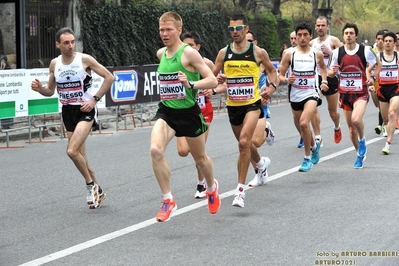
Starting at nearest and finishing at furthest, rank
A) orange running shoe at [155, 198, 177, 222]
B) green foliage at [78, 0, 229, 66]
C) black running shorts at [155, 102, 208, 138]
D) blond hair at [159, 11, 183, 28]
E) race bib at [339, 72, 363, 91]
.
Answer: orange running shoe at [155, 198, 177, 222] → blond hair at [159, 11, 183, 28] → black running shorts at [155, 102, 208, 138] → race bib at [339, 72, 363, 91] → green foliage at [78, 0, 229, 66]

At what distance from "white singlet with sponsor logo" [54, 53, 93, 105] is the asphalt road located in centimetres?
122

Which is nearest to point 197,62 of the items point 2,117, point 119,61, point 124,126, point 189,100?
point 189,100

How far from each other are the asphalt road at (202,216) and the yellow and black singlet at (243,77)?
1169 mm

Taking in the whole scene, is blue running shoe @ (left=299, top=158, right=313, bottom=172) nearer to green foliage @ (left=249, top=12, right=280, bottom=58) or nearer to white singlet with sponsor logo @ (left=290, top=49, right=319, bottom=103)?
white singlet with sponsor logo @ (left=290, top=49, right=319, bottom=103)

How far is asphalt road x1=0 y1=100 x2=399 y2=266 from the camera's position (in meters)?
7.25

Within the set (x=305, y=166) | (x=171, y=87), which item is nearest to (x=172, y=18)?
(x=171, y=87)

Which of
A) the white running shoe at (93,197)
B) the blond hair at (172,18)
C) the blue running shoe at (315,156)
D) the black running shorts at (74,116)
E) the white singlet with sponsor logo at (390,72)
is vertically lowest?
the white running shoe at (93,197)

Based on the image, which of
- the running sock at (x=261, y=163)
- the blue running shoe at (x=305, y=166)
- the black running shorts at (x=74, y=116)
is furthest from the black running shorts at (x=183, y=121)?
the blue running shoe at (x=305, y=166)

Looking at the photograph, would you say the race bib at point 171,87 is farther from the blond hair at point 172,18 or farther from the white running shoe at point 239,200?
the white running shoe at point 239,200

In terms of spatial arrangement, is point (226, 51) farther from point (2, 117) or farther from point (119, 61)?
point (119, 61)

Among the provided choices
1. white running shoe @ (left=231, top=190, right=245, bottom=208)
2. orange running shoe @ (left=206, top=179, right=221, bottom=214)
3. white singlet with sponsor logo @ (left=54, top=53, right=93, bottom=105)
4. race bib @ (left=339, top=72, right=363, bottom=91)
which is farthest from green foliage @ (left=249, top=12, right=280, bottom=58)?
orange running shoe @ (left=206, top=179, right=221, bottom=214)

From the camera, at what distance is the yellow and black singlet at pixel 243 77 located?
32.7ft

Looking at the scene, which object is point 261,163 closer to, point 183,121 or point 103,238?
point 183,121

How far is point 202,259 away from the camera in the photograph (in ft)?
23.2
